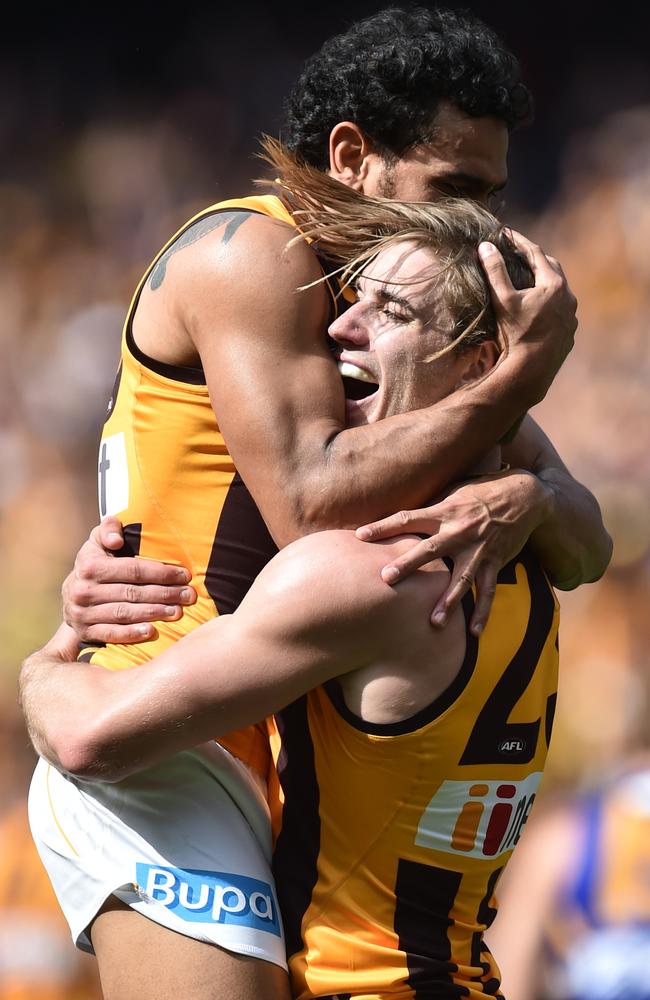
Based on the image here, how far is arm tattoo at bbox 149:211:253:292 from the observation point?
212cm

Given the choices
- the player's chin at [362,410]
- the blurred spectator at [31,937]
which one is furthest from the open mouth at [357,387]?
the blurred spectator at [31,937]

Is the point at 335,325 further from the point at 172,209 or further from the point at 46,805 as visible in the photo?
the point at 172,209

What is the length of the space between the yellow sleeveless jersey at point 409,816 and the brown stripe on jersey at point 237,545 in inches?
10.7

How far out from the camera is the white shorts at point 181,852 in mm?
1880

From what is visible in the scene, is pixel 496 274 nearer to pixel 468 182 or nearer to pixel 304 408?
pixel 304 408

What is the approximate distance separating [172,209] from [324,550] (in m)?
3.92

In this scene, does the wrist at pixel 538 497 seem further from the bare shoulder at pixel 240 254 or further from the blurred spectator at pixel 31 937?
the blurred spectator at pixel 31 937

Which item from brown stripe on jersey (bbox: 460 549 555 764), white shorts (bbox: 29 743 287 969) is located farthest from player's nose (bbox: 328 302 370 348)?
white shorts (bbox: 29 743 287 969)

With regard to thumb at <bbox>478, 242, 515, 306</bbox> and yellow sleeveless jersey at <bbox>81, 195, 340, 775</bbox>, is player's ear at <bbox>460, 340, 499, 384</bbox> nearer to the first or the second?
thumb at <bbox>478, 242, 515, 306</bbox>

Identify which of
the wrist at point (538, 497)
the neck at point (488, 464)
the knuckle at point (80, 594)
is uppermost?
the neck at point (488, 464)

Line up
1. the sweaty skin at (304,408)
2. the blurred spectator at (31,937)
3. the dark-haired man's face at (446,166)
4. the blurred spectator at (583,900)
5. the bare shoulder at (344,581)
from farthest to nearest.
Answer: the blurred spectator at (31,937), the blurred spectator at (583,900), the dark-haired man's face at (446,166), the sweaty skin at (304,408), the bare shoulder at (344,581)

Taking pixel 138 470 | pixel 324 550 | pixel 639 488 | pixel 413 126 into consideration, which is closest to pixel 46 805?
pixel 138 470

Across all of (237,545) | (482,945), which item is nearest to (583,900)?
(482,945)

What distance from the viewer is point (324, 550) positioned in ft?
A: 5.85
